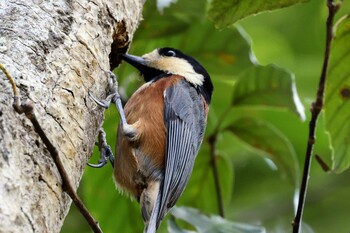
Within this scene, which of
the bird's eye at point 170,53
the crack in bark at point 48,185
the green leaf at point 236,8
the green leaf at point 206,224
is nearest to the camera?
the crack in bark at point 48,185

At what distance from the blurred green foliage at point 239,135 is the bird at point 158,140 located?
226 mm

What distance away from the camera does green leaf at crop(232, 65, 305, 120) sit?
3621mm

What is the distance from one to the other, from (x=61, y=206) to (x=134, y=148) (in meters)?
1.20

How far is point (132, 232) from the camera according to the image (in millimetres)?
3863

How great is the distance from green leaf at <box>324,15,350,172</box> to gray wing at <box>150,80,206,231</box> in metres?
0.72

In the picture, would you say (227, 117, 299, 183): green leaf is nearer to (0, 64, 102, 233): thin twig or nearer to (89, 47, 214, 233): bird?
(89, 47, 214, 233): bird

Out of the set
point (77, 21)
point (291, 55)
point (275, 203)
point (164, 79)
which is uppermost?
point (77, 21)

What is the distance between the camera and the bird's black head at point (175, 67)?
13.0 ft

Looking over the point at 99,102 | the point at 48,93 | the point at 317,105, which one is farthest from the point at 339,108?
the point at 48,93

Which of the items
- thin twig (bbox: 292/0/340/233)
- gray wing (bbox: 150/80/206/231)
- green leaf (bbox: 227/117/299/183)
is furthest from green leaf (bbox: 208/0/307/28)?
green leaf (bbox: 227/117/299/183)

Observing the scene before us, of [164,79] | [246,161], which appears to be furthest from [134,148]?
[246,161]

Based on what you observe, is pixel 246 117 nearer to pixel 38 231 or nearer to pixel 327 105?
pixel 327 105

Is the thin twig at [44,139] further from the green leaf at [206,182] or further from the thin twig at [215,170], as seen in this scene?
Result: the green leaf at [206,182]

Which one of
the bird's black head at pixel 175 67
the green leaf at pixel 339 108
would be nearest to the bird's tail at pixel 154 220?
the green leaf at pixel 339 108
